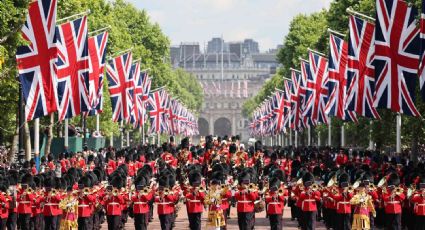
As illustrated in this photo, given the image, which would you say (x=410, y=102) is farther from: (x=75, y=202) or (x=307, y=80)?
(x=307, y=80)

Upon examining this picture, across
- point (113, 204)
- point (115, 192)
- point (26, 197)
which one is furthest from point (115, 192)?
point (26, 197)

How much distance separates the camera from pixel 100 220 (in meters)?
37.8

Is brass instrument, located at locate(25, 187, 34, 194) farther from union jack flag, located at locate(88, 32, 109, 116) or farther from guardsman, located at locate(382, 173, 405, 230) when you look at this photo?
union jack flag, located at locate(88, 32, 109, 116)

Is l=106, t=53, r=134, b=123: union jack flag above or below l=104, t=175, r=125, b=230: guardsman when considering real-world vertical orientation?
above

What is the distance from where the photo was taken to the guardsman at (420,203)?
3238cm

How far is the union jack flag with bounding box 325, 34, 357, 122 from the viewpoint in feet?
171

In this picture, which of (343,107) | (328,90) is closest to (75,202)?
(343,107)

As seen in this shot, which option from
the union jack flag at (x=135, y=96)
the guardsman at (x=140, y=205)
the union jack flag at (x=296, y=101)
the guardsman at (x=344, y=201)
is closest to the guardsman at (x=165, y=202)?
the guardsman at (x=140, y=205)

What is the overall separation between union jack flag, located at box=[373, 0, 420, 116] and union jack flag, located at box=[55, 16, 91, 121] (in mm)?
10352

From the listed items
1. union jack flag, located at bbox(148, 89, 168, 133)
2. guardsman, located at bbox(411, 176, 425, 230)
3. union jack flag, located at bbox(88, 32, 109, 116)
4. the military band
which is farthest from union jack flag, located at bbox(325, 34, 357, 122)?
union jack flag, located at bbox(148, 89, 168, 133)

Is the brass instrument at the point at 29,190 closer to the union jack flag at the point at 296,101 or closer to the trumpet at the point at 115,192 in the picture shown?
the trumpet at the point at 115,192

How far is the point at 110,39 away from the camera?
80.8 metres

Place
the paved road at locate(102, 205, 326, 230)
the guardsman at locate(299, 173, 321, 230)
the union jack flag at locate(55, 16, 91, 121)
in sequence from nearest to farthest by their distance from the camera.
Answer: the guardsman at locate(299, 173, 321, 230) → the paved road at locate(102, 205, 326, 230) → the union jack flag at locate(55, 16, 91, 121)

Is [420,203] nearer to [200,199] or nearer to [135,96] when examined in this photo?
[200,199]
